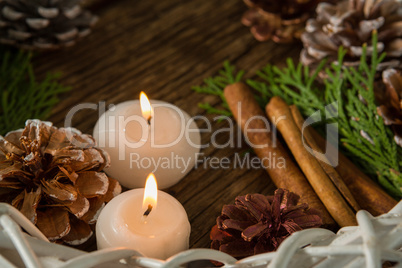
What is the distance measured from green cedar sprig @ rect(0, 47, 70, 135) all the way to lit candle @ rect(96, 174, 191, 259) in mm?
290

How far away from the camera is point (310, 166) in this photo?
64 centimetres

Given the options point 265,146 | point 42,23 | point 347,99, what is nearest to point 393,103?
point 347,99

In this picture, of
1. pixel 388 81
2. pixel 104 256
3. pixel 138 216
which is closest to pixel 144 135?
pixel 138 216

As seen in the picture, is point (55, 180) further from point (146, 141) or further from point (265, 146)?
point (265, 146)

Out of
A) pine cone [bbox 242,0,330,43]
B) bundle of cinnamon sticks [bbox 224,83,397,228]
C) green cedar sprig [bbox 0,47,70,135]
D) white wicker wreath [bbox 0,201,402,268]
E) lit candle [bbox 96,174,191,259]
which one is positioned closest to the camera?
white wicker wreath [bbox 0,201,402,268]

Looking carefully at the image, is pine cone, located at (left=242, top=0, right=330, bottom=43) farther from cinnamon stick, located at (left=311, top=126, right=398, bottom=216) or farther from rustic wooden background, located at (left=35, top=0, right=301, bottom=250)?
cinnamon stick, located at (left=311, top=126, right=398, bottom=216)

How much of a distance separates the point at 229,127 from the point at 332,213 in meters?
0.24

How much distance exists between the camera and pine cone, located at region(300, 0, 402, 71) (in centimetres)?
73

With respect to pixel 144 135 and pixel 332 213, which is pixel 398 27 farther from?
pixel 144 135

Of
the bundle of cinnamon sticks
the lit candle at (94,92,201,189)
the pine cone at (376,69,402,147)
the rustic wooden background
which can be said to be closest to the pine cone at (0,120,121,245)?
the lit candle at (94,92,201,189)

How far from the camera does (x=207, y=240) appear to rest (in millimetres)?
606

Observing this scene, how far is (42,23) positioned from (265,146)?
467 mm

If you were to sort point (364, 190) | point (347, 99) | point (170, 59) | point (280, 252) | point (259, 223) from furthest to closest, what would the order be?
1. point (170, 59)
2. point (347, 99)
3. point (364, 190)
4. point (259, 223)
5. point (280, 252)

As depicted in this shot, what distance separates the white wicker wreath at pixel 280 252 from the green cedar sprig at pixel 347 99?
0.73ft
